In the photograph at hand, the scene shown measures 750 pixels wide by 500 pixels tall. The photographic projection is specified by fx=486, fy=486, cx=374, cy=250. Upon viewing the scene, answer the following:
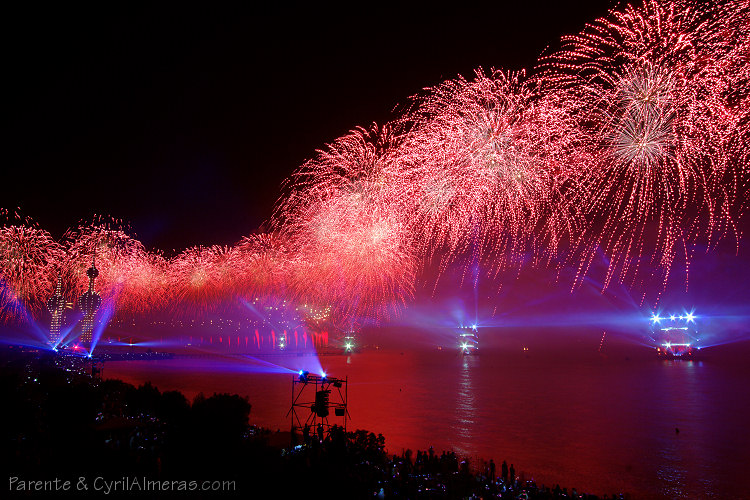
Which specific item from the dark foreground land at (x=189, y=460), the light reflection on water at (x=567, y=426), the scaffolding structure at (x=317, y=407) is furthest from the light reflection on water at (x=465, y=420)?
the dark foreground land at (x=189, y=460)

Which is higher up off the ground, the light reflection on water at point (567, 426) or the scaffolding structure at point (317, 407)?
the scaffolding structure at point (317, 407)

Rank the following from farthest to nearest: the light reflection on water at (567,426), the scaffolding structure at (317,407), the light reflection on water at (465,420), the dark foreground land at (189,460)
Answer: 1. the light reflection on water at (465,420)
2. the light reflection on water at (567,426)
3. the scaffolding structure at (317,407)
4. the dark foreground land at (189,460)

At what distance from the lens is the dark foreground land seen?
844 centimetres

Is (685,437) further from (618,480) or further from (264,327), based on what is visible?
(264,327)

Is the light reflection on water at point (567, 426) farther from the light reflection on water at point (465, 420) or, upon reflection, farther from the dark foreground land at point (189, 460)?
the dark foreground land at point (189, 460)

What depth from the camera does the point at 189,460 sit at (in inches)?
426

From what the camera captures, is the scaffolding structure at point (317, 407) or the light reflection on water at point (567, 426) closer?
the scaffolding structure at point (317, 407)

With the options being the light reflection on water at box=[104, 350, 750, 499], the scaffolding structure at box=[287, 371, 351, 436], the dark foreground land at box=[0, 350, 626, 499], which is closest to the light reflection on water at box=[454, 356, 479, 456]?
the light reflection on water at box=[104, 350, 750, 499]

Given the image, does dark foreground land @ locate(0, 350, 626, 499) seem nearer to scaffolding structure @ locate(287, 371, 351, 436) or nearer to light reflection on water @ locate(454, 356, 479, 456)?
scaffolding structure @ locate(287, 371, 351, 436)

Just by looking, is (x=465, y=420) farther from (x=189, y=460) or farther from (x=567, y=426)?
(x=189, y=460)

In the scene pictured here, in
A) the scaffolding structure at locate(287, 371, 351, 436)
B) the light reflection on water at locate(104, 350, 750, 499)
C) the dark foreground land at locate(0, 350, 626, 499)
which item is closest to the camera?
the dark foreground land at locate(0, 350, 626, 499)

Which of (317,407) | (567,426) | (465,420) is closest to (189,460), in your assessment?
(317,407)

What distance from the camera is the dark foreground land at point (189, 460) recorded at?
27.7 ft

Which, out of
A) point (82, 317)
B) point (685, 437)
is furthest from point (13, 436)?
point (82, 317)
